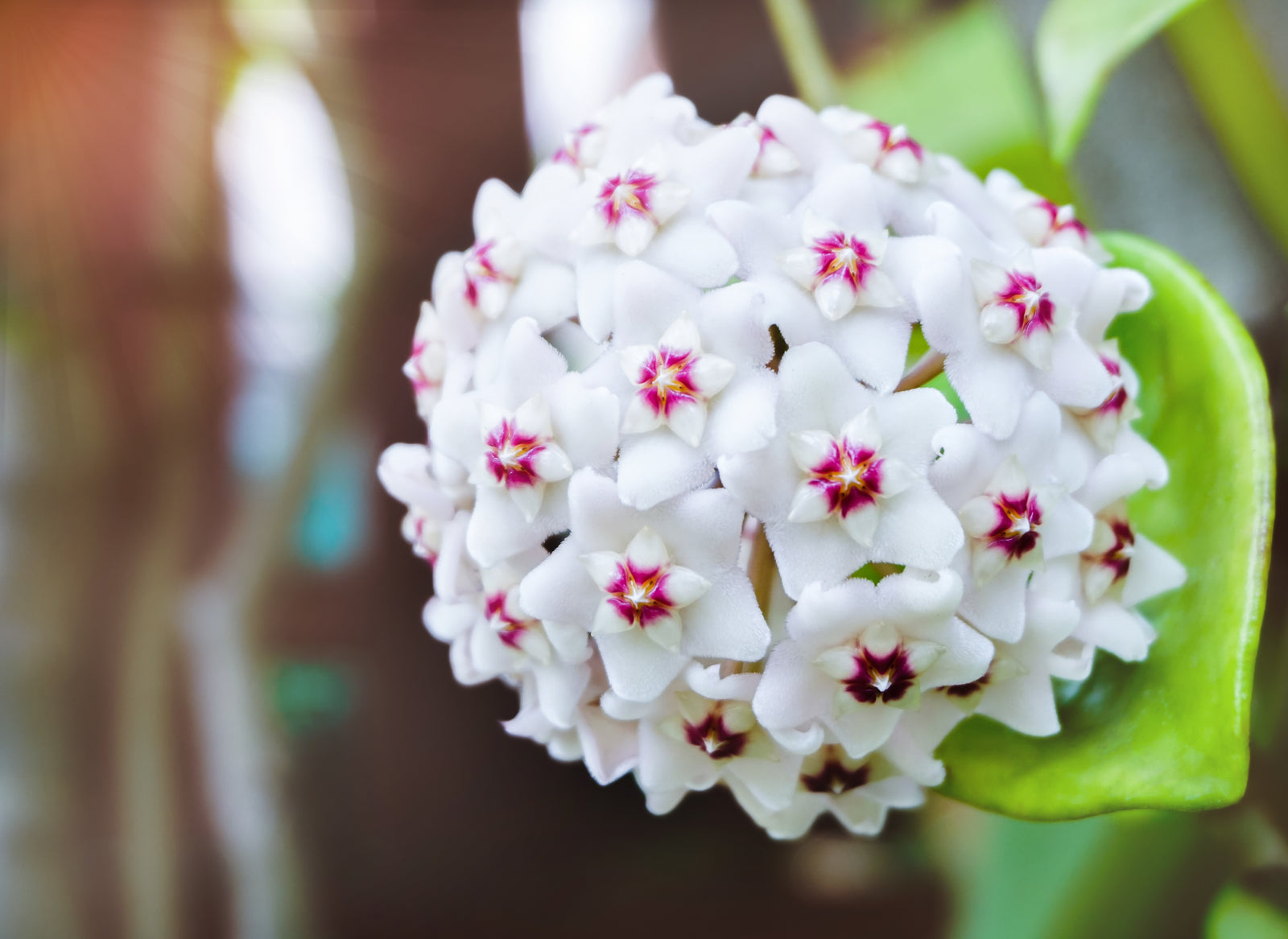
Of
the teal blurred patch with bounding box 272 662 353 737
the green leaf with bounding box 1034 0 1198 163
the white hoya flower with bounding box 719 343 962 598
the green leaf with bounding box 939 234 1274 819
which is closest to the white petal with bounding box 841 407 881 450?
the white hoya flower with bounding box 719 343 962 598

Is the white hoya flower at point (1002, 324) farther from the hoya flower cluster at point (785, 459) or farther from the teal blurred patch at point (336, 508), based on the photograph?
the teal blurred patch at point (336, 508)

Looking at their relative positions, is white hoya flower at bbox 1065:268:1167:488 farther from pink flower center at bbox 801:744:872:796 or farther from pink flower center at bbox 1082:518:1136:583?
pink flower center at bbox 801:744:872:796

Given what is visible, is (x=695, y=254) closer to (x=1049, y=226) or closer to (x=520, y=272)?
(x=520, y=272)

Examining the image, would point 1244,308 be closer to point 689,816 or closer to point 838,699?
point 838,699

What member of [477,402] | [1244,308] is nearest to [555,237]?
[477,402]

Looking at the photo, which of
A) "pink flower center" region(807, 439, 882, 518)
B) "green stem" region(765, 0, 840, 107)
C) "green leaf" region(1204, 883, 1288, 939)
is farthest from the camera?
"green stem" region(765, 0, 840, 107)

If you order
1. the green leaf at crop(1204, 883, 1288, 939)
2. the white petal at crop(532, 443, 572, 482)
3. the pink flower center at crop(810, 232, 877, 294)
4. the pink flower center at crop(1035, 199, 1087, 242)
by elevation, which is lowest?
the green leaf at crop(1204, 883, 1288, 939)

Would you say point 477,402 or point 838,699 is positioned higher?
point 477,402
